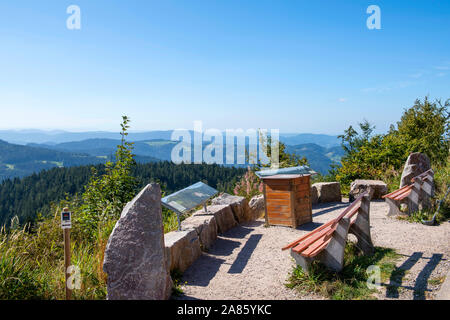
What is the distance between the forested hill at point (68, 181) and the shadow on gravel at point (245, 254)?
29029 millimetres

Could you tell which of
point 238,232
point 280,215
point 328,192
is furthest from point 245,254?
point 328,192

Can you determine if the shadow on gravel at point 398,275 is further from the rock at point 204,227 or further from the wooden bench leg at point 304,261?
the rock at point 204,227

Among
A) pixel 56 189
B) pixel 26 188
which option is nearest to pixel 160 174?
pixel 56 189

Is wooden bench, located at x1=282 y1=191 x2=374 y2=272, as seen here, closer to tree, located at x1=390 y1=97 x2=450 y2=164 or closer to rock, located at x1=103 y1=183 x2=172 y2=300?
rock, located at x1=103 y1=183 x2=172 y2=300

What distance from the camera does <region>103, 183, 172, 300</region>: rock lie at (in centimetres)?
346

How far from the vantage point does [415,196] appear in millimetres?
6699

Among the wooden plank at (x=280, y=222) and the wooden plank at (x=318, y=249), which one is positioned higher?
the wooden plank at (x=318, y=249)

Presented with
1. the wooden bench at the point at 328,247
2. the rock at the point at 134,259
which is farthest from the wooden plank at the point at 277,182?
the rock at the point at 134,259

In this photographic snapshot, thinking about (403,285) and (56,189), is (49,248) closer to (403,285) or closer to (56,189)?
(403,285)

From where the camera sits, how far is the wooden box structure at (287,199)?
22.8 ft

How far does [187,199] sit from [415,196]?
487 centimetres

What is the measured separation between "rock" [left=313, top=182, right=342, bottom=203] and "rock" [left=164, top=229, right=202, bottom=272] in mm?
5343

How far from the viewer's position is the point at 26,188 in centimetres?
7038
